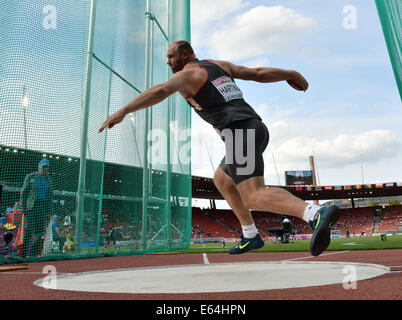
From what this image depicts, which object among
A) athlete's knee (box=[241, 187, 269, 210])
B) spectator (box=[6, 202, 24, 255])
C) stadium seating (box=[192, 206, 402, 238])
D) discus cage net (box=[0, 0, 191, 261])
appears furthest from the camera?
stadium seating (box=[192, 206, 402, 238])

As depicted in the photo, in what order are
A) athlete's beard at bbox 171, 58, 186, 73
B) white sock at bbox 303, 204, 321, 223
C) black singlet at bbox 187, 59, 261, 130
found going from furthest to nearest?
athlete's beard at bbox 171, 58, 186, 73, black singlet at bbox 187, 59, 261, 130, white sock at bbox 303, 204, 321, 223

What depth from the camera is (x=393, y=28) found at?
5.84m

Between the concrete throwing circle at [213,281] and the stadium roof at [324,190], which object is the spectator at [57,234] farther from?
the stadium roof at [324,190]

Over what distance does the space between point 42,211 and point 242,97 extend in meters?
4.04

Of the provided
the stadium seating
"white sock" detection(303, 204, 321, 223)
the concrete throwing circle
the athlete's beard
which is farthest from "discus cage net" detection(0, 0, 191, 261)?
the stadium seating

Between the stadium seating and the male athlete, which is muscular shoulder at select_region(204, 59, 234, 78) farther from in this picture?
the stadium seating

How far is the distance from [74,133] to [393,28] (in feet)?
18.7

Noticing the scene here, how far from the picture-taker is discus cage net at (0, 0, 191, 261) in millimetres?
4641

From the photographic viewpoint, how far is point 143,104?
1861 millimetres

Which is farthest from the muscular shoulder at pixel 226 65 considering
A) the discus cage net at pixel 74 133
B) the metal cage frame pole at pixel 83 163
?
the metal cage frame pole at pixel 83 163

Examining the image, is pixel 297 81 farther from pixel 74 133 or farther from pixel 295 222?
pixel 295 222

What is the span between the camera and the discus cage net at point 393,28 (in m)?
5.62

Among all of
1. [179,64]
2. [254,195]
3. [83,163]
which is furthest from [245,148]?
[83,163]
